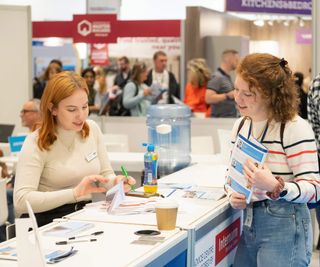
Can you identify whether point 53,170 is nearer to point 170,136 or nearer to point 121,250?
point 121,250

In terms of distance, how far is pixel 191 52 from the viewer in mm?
10961

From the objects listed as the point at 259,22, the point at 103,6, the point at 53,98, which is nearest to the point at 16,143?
the point at 53,98

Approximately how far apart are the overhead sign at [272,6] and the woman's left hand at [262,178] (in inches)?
320

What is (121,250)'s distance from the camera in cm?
257

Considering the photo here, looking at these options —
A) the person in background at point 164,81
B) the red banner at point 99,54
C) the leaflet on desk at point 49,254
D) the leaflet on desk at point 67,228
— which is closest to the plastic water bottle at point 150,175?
the leaflet on desk at point 67,228

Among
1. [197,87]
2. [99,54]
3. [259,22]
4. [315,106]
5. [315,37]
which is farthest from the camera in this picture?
[259,22]

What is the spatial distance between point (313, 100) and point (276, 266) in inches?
49.5

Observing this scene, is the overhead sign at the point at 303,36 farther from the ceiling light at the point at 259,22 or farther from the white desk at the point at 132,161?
the white desk at the point at 132,161

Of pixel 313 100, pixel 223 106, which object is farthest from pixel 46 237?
pixel 223 106

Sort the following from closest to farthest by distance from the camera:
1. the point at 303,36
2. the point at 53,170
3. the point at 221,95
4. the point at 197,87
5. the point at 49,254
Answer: the point at 49,254 → the point at 53,170 → the point at 221,95 → the point at 197,87 → the point at 303,36

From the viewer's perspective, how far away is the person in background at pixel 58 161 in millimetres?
3539

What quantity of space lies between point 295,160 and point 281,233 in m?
0.33

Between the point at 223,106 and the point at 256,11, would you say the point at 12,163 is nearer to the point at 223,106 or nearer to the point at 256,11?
the point at 223,106

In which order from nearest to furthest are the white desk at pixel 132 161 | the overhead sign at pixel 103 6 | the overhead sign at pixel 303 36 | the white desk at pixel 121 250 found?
the white desk at pixel 121 250 < the white desk at pixel 132 161 < the overhead sign at pixel 103 6 < the overhead sign at pixel 303 36
